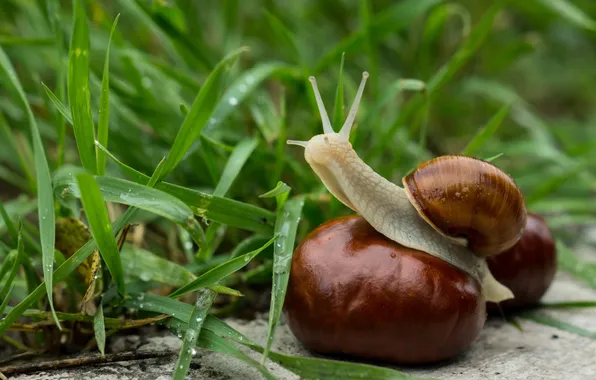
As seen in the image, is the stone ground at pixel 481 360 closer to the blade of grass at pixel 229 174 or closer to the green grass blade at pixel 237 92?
the blade of grass at pixel 229 174

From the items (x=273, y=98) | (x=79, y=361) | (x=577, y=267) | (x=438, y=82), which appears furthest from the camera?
(x=273, y=98)

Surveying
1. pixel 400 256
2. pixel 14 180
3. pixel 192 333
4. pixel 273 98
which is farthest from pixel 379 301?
pixel 273 98

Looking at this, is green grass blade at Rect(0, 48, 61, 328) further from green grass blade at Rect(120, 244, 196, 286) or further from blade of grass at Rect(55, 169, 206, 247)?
green grass blade at Rect(120, 244, 196, 286)

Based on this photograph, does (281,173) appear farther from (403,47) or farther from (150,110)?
(403,47)

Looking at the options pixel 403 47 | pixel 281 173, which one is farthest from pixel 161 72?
pixel 403 47

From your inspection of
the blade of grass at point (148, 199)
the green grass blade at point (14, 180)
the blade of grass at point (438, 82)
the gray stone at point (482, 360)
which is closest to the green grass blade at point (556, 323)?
the gray stone at point (482, 360)

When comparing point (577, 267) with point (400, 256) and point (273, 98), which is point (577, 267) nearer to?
point (400, 256)
